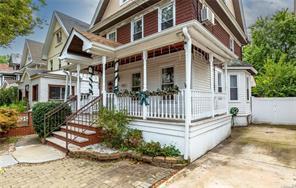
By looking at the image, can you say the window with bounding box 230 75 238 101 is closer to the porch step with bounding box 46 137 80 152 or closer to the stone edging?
the stone edging

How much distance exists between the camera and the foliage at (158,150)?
564 centimetres

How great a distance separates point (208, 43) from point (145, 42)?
7.43ft

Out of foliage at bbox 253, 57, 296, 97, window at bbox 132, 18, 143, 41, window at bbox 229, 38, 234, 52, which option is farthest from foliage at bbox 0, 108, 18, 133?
foliage at bbox 253, 57, 296, 97

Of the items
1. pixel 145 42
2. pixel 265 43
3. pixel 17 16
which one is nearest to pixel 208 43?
pixel 145 42

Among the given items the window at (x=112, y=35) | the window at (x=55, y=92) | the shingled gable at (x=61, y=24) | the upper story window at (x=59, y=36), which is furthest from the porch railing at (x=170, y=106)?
the upper story window at (x=59, y=36)

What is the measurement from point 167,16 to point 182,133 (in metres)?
6.19

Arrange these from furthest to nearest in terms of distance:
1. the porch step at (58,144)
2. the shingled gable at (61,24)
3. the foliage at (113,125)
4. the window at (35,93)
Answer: the shingled gable at (61,24) < the window at (35,93) < the porch step at (58,144) < the foliage at (113,125)

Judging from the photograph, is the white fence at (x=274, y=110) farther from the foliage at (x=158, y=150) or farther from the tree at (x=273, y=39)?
the foliage at (x=158, y=150)

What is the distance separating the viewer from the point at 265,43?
22859 mm

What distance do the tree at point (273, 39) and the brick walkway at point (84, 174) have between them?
21.1 metres

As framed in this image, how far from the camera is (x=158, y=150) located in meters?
5.70

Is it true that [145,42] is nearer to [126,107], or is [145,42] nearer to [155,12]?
[126,107]

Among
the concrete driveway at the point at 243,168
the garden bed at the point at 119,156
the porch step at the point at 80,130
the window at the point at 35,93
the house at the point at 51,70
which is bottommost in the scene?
the concrete driveway at the point at 243,168

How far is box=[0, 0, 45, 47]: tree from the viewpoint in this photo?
12.3 meters
